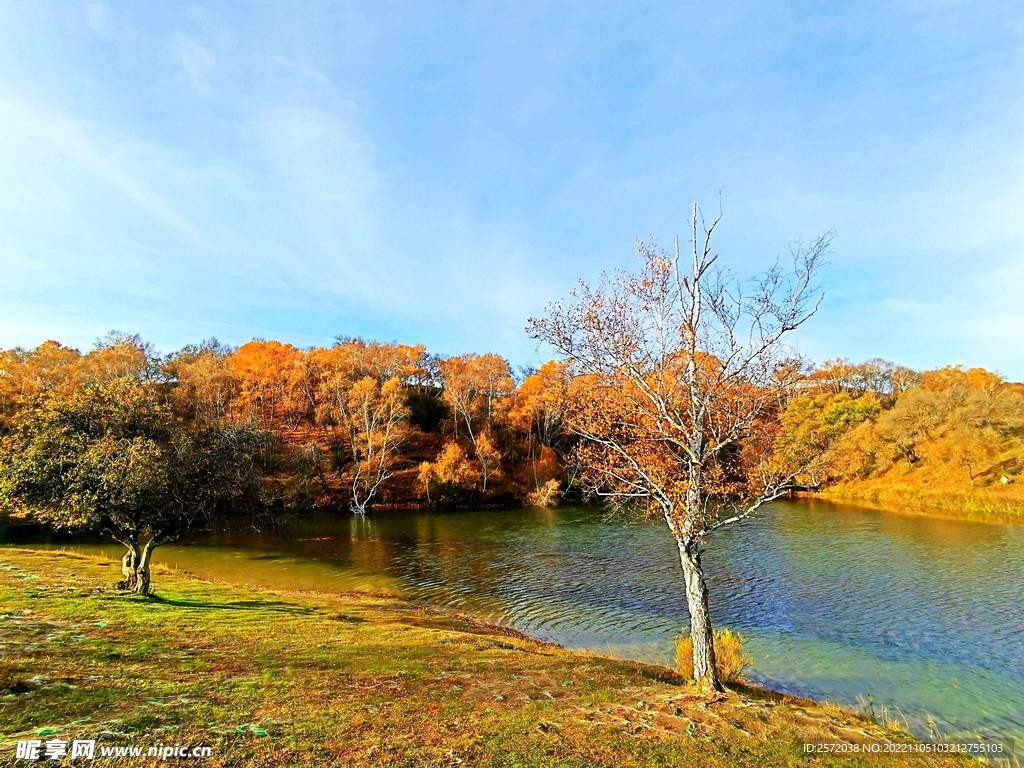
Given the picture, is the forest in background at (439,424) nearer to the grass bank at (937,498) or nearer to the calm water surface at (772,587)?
the grass bank at (937,498)

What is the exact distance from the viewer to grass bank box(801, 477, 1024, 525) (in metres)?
48.7

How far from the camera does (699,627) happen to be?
36.4 feet

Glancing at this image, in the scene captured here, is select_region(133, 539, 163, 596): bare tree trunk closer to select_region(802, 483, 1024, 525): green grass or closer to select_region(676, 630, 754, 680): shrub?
select_region(676, 630, 754, 680): shrub

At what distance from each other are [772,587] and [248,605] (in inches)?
937

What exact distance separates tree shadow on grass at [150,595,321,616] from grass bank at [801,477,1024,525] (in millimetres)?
57680

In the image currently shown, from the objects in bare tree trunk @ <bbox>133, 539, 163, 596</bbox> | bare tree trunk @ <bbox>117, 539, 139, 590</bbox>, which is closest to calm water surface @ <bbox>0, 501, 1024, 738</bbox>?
bare tree trunk @ <bbox>117, 539, 139, 590</bbox>

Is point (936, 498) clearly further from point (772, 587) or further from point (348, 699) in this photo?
point (348, 699)

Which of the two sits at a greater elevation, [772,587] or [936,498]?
[936,498]

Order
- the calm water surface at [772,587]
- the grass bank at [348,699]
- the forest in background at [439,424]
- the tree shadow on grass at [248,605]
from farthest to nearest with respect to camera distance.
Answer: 1. the forest in background at [439,424]
2. the tree shadow on grass at [248,605]
3. the calm water surface at [772,587]
4. the grass bank at [348,699]

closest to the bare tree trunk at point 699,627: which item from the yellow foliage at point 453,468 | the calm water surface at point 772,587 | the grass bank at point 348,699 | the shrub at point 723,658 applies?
the grass bank at point 348,699

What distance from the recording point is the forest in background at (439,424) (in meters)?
58.4

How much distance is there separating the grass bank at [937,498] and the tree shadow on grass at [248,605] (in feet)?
189

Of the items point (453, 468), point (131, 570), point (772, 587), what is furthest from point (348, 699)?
point (453, 468)

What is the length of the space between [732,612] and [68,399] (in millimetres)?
25980
